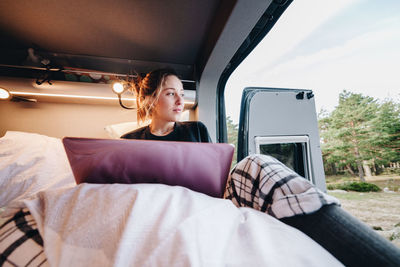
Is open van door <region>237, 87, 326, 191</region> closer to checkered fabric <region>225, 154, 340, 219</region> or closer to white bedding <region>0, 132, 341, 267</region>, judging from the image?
checkered fabric <region>225, 154, 340, 219</region>

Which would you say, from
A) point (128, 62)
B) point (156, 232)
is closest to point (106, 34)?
point (128, 62)

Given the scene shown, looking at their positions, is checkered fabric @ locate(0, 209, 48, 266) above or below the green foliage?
above

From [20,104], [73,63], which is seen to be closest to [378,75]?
[73,63]

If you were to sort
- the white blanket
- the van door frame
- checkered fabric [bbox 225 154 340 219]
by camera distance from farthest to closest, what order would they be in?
the van door frame, checkered fabric [bbox 225 154 340 219], the white blanket

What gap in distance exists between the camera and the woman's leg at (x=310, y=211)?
1.00 ft

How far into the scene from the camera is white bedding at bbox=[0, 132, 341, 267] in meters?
0.25

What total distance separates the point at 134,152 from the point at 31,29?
7.25 feet

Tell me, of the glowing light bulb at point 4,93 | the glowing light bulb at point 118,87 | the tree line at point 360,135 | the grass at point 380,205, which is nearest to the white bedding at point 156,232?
the grass at point 380,205

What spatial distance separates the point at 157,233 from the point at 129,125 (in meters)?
1.68

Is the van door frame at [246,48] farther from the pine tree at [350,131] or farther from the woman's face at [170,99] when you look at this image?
the pine tree at [350,131]

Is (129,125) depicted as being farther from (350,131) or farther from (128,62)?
(350,131)

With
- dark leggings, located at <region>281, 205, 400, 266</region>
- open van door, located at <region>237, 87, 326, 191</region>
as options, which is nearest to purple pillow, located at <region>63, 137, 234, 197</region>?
dark leggings, located at <region>281, 205, 400, 266</region>

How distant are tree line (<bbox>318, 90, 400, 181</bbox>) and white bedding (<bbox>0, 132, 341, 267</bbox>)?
1.15m

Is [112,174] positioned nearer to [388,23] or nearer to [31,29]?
[388,23]
